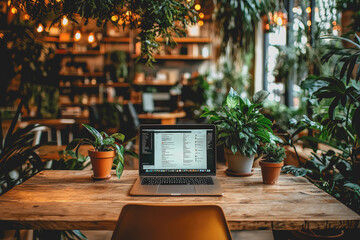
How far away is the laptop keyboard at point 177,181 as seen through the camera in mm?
1487

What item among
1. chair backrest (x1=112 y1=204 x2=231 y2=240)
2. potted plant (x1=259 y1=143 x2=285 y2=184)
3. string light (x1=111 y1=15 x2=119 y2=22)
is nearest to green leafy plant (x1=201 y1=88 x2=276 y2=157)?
potted plant (x1=259 y1=143 x2=285 y2=184)

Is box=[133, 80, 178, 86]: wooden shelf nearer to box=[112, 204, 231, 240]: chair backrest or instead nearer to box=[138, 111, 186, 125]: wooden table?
box=[138, 111, 186, 125]: wooden table

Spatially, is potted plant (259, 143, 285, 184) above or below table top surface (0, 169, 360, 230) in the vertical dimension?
above

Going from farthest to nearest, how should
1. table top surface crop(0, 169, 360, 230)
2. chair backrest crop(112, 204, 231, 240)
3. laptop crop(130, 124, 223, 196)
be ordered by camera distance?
laptop crop(130, 124, 223, 196) < table top surface crop(0, 169, 360, 230) < chair backrest crop(112, 204, 231, 240)

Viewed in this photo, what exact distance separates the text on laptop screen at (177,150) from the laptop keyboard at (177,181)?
0.04 m

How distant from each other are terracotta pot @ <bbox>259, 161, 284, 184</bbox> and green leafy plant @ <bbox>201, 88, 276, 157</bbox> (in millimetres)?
132

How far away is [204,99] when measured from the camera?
21.1ft

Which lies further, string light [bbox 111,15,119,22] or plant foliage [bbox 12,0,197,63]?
string light [bbox 111,15,119,22]

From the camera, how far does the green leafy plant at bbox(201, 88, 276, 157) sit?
1.60 m

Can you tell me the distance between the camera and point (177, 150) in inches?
62.7

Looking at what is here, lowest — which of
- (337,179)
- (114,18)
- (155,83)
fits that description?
(337,179)

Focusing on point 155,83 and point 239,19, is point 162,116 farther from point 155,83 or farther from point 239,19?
point 239,19

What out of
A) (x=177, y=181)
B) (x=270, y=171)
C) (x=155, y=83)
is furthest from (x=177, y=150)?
(x=155, y=83)

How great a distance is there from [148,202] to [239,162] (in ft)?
2.06
